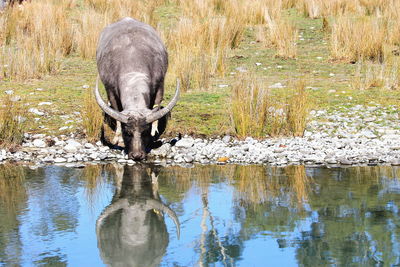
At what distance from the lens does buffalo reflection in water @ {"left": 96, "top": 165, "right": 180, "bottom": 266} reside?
5.18 m

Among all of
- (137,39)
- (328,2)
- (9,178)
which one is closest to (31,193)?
(9,178)

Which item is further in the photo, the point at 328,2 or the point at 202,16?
the point at 328,2

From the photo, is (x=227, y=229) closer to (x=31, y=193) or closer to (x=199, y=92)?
(x=31, y=193)

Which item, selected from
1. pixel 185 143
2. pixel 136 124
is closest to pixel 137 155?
pixel 136 124

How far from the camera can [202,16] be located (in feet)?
63.3

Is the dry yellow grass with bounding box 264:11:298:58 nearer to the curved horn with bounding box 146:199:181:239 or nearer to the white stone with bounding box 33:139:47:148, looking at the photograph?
the white stone with bounding box 33:139:47:148

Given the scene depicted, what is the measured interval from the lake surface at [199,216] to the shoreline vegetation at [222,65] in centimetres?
164

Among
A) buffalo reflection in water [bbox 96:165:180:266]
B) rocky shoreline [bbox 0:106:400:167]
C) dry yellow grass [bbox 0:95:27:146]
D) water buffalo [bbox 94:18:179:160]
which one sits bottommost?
buffalo reflection in water [bbox 96:165:180:266]

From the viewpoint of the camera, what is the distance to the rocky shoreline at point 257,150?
8.58 meters

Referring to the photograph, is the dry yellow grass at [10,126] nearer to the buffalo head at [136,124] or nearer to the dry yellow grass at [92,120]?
the dry yellow grass at [92,120]

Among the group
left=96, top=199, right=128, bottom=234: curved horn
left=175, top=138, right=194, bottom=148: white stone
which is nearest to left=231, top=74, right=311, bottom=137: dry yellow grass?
left=175, top=138, right=194, bottom=148: white stone

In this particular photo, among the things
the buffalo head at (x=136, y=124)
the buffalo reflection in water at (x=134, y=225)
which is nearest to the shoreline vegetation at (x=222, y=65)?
the buffalo head at (x=136, y=124)

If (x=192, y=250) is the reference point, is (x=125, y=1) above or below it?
above

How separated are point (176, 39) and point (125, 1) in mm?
4867
